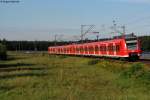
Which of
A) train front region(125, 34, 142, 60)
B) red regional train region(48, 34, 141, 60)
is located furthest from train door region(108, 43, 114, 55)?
train front region(125, 34, 142, 60)

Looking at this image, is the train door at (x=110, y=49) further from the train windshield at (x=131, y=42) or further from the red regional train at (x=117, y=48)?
the train windshield at (x=131, y=42)

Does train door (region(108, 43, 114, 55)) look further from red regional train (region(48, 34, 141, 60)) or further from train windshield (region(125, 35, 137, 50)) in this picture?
train windshield (region(125, 35, 137, 50))

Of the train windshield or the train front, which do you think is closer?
the train front

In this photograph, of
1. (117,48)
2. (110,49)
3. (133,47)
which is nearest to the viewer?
(133,47)

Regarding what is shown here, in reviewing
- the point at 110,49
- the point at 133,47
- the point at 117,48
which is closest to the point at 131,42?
the point at 133,47

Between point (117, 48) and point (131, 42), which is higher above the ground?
point (131, 42)

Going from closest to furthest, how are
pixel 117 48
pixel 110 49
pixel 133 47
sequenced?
pixel 133 47 < pixel 117 48 < pixel 110 49

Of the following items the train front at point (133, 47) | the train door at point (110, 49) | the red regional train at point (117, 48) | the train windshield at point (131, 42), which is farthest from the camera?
the train door at point (110, 49)

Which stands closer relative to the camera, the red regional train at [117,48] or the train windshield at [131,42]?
the red regional train at [117,48]

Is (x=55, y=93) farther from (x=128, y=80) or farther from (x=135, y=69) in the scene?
(x=135, y=69)

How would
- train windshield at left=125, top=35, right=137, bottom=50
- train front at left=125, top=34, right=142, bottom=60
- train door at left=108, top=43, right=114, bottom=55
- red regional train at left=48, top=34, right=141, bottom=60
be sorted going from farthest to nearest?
train door at left=108, top=43, right=114, bottom=55, train windshield at left=125, top=35, right=137, bottom=50, red regional train at left=48, top=34, right=141, bottom=60, train front at left=125, top=34, right=142, bottom=60

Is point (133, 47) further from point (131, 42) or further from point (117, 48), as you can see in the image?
point (117, 48)

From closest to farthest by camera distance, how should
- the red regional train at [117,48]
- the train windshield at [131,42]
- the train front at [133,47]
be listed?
the train front at [133,47] → the red regional train at [117,48] → the train windshield at [131,42]

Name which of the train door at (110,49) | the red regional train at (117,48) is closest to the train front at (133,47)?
the red regional train at (117,48)
